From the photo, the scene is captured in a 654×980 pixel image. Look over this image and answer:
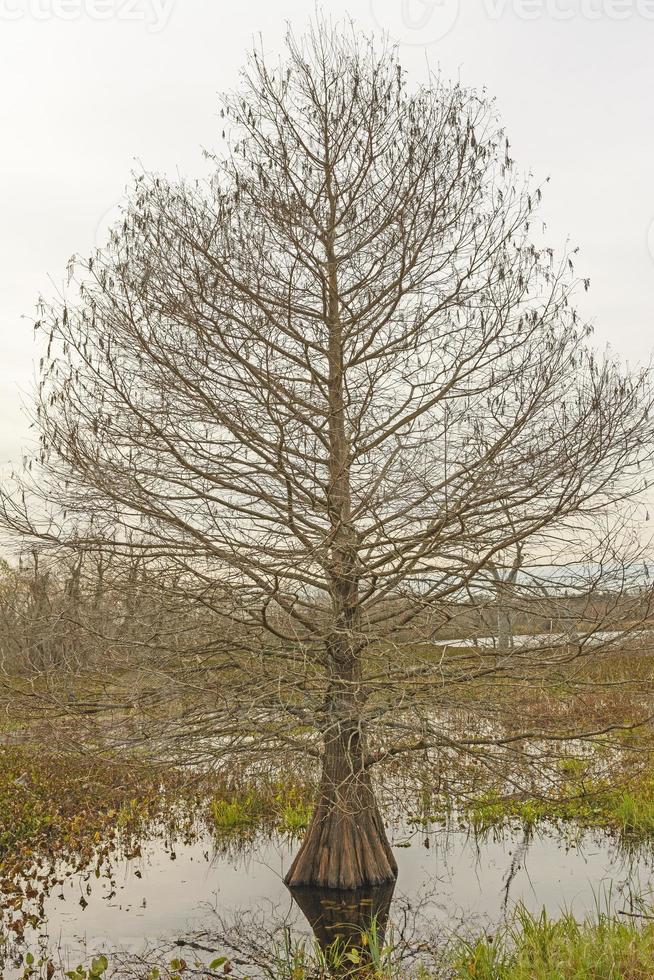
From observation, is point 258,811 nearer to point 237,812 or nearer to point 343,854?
point 237,812

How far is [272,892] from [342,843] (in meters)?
1.12

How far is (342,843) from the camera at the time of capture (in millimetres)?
7781

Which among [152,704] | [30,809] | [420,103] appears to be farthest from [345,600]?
[30,809]

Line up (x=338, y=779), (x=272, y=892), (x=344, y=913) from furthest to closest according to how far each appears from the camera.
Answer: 1. (x=272, y=892)
2. (x=338, y=779)
3. (x=344, y=913)

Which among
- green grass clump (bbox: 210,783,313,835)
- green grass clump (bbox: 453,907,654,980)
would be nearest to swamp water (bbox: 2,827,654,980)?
green grass clump (bbox: 210,783,313,835)

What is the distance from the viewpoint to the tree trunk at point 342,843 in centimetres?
770

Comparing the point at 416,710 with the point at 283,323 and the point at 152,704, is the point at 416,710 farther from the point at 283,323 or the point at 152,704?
the point at 283,323

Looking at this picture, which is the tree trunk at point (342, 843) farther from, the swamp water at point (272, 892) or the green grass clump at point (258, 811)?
the green grass clump at point (258, 811)

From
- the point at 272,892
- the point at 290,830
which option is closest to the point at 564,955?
the point at 272,892

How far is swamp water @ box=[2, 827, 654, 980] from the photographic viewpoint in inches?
283

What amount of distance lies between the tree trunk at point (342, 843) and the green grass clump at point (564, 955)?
5.94 feet

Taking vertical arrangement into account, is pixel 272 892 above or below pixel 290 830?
below

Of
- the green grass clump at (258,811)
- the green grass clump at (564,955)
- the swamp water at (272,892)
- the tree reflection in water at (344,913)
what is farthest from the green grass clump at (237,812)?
the green grass clump at (564,955)

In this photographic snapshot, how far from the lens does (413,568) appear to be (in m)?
7.22
